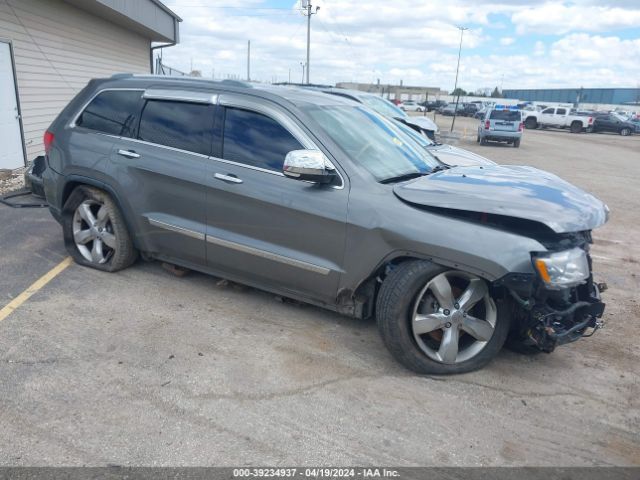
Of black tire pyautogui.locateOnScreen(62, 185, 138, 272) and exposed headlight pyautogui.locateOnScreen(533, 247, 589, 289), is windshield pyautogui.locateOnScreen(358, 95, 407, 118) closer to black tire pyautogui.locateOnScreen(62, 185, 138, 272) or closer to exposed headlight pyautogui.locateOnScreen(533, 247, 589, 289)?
black tire pyautogui.locateOnScreen(62, 185, 138, 272)

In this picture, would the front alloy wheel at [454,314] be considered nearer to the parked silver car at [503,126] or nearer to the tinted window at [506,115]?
the parked silver car at [503,126]

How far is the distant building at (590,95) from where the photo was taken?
249 ft

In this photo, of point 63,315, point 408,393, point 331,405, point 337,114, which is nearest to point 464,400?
point 408,393

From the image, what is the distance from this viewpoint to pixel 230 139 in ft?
13.6

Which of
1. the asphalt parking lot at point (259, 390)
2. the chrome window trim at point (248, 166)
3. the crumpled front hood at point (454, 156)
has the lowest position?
the asphalt parking lot at point (259, 390)

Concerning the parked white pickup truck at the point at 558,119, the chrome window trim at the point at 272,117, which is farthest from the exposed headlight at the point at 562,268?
the parked white pickup truck at the point at 558,119

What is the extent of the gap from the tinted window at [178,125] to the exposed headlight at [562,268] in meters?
2.61

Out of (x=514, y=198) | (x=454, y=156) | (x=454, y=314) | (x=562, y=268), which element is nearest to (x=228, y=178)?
(x=454, y=314)

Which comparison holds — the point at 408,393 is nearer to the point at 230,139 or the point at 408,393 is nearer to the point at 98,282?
the point at 230,139

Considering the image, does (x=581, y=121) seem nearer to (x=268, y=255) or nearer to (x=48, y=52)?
(x=48, y=52)

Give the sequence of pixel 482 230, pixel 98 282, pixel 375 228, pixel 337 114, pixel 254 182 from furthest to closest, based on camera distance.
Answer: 1. pixel 98 282
2. pixel 337 114
3. pixel 254 182
4. pixel 375 228
5. pixel 482 230

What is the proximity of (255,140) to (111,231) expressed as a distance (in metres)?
Answer: 1.80

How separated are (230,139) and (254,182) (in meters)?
0.47

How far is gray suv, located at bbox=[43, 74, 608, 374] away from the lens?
3291mm
